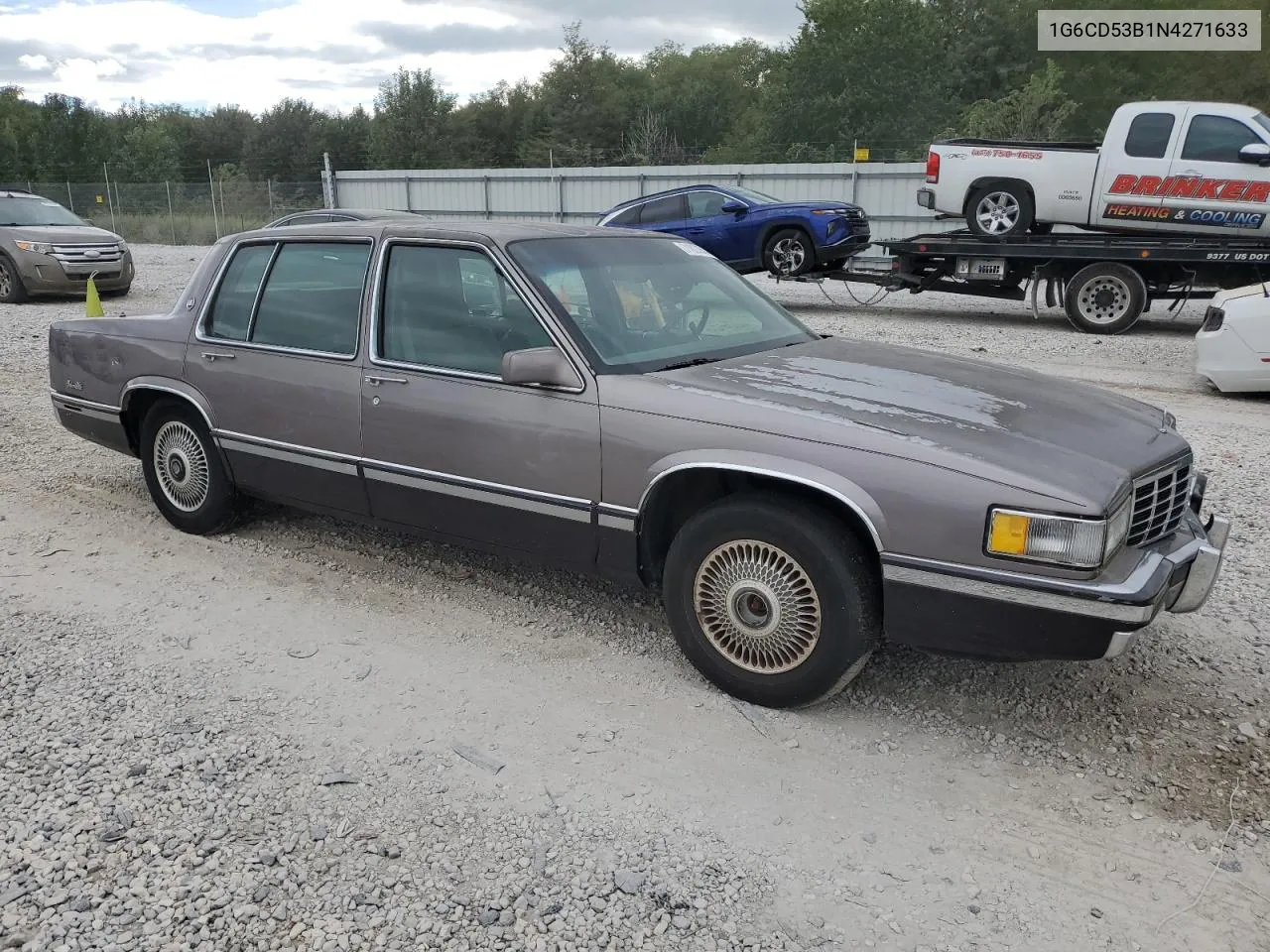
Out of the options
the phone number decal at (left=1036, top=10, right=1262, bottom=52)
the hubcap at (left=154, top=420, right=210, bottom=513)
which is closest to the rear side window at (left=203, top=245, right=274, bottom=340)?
the hubcap at (left=154, top=420, right=210, bottom=513)

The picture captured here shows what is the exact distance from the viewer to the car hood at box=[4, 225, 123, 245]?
49.3 ft

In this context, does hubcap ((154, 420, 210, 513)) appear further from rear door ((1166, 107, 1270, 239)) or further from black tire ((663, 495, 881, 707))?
rear door ((1166, 107, 1270, 239))

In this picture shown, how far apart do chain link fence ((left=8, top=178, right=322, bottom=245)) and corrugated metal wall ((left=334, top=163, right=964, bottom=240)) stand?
408cm

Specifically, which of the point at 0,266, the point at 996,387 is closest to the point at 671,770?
the point at 996,387

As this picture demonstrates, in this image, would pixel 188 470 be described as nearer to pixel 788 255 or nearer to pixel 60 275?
pixel 788 255

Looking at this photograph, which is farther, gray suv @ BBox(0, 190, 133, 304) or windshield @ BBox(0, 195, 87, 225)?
windshield @ BBox(0, 195, 87, 225)

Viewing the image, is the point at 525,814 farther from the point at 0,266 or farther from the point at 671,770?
the point at 0,266

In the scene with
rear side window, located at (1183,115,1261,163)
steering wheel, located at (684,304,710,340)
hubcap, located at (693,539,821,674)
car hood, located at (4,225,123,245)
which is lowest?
hubcap, located at (693,539,821,674)

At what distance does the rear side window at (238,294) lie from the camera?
4.78 m

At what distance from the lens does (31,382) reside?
9.45m

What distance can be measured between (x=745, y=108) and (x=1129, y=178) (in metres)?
49.8

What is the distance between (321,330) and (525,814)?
2505mm

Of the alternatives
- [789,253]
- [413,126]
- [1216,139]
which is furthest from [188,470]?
[413,126]

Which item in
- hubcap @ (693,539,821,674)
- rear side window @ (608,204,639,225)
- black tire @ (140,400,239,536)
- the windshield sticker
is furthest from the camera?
rear side window @ (608,204,639,225)
